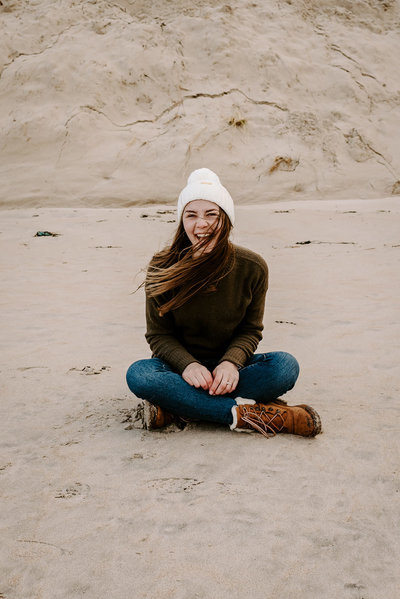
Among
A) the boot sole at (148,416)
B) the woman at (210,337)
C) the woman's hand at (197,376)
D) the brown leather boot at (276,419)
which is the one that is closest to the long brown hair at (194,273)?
the woman at (210,337)

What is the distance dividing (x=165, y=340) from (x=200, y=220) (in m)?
0.51

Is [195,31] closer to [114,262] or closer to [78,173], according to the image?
[78,173]

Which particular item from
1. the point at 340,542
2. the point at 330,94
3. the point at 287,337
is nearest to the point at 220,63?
the point at 330,94

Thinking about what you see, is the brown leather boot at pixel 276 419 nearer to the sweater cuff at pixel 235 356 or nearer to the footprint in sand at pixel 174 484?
the sweater cuff at pixel 235 356

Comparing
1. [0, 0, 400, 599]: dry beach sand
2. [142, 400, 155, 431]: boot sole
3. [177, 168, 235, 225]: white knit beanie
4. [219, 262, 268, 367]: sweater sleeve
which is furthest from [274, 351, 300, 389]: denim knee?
[177, 168, 235, 225]: white knit beanie

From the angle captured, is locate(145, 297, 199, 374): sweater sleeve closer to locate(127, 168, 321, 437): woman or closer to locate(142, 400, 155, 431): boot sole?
locate(127, 168, 321, 437): woman

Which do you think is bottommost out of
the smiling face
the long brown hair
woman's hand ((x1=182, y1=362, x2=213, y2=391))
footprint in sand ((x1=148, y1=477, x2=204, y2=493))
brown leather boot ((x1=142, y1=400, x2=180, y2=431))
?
brown leather boot ((x1=142, y1=400, x2=180, y2=431))

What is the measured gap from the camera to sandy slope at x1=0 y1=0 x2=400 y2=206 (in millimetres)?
10617

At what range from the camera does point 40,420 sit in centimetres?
214

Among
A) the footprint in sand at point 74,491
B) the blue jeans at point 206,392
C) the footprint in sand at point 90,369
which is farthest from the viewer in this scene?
the footprint in sand at point 90,369

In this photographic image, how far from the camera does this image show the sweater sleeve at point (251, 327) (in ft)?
7.09

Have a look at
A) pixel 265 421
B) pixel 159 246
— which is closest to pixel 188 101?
pixel 159 246

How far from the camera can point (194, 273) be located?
83.7 inches

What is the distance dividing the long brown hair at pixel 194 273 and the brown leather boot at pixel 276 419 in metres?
0.49
